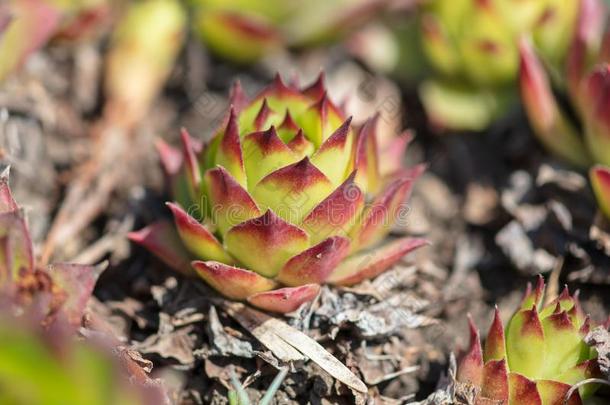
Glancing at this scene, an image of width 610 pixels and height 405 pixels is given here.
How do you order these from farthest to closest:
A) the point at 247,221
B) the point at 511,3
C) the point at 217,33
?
the point at 217,33 < the point at 511,3 < the point at 247,221

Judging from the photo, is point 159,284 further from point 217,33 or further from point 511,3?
point 511,3

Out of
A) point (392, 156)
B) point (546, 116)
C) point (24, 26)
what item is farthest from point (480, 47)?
point (24, 26)

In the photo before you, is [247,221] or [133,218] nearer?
[247,221]

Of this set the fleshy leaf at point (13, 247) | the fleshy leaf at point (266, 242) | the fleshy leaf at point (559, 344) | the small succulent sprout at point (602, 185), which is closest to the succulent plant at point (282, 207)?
the fleshy leaf at point (266, 242)

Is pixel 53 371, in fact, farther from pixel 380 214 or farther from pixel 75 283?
pixel 380 214

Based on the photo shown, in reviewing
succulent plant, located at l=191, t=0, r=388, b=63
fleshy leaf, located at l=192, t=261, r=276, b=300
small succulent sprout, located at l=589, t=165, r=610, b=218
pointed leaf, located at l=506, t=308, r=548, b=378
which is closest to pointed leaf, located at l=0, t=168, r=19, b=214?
fleshy leaf, located at l=192, t=261, r=276, b=300

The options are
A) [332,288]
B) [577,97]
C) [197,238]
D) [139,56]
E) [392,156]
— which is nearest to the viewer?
→ [197,238]

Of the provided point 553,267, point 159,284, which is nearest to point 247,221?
point 159,284

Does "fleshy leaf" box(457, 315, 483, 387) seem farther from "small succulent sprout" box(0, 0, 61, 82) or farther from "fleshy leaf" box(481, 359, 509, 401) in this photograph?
"small succulent sprout" box(0, 0, 61, 82)

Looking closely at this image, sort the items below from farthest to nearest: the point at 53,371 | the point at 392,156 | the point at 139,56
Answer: the point at 139,56, the point at 392,156, the point at 53,371
